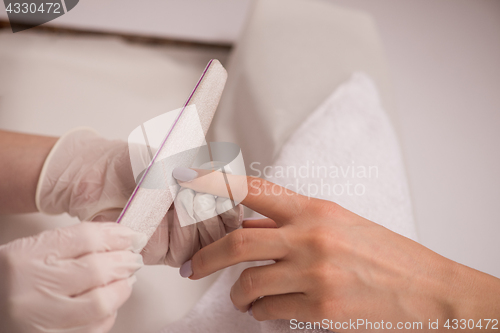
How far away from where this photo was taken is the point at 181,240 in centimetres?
48

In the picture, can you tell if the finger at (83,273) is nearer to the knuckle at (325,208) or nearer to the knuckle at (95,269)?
the knuckle at (95,269)

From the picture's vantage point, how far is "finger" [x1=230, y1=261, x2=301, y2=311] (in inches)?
16.3

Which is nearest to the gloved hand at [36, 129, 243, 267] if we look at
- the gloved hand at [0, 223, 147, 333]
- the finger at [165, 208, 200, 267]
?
the finger at [165, 208, 200, 267]

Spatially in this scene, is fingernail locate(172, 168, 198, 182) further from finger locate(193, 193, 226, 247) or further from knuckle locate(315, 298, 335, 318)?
knuckle locate(315, 298, 335, 318)

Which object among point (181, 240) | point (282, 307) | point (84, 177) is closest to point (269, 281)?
point (282, 307)

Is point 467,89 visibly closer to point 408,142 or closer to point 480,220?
point 408,142

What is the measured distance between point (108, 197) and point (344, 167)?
1.59 ft

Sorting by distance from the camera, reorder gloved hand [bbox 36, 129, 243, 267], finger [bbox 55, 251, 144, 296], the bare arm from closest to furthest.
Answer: finger [bbox 55, 251, 144, 296], gloved hand [bbox 36, 129, 243, 267], the bare arm

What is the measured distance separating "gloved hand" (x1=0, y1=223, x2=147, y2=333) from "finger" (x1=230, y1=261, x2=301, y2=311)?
0.57 feet

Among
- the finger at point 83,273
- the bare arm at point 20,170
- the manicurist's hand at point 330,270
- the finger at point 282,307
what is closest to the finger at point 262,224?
the manicurist's hand at point 330,270

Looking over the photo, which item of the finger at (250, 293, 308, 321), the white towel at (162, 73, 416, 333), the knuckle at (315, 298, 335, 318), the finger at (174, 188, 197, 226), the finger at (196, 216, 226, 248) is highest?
the white towel at (162, 73, 416, 333)

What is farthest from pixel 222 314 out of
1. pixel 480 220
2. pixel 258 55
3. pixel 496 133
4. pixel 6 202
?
pixel 496 133

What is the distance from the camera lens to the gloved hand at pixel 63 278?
1.18 ft

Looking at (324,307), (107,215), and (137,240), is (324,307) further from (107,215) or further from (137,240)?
(107,215)
